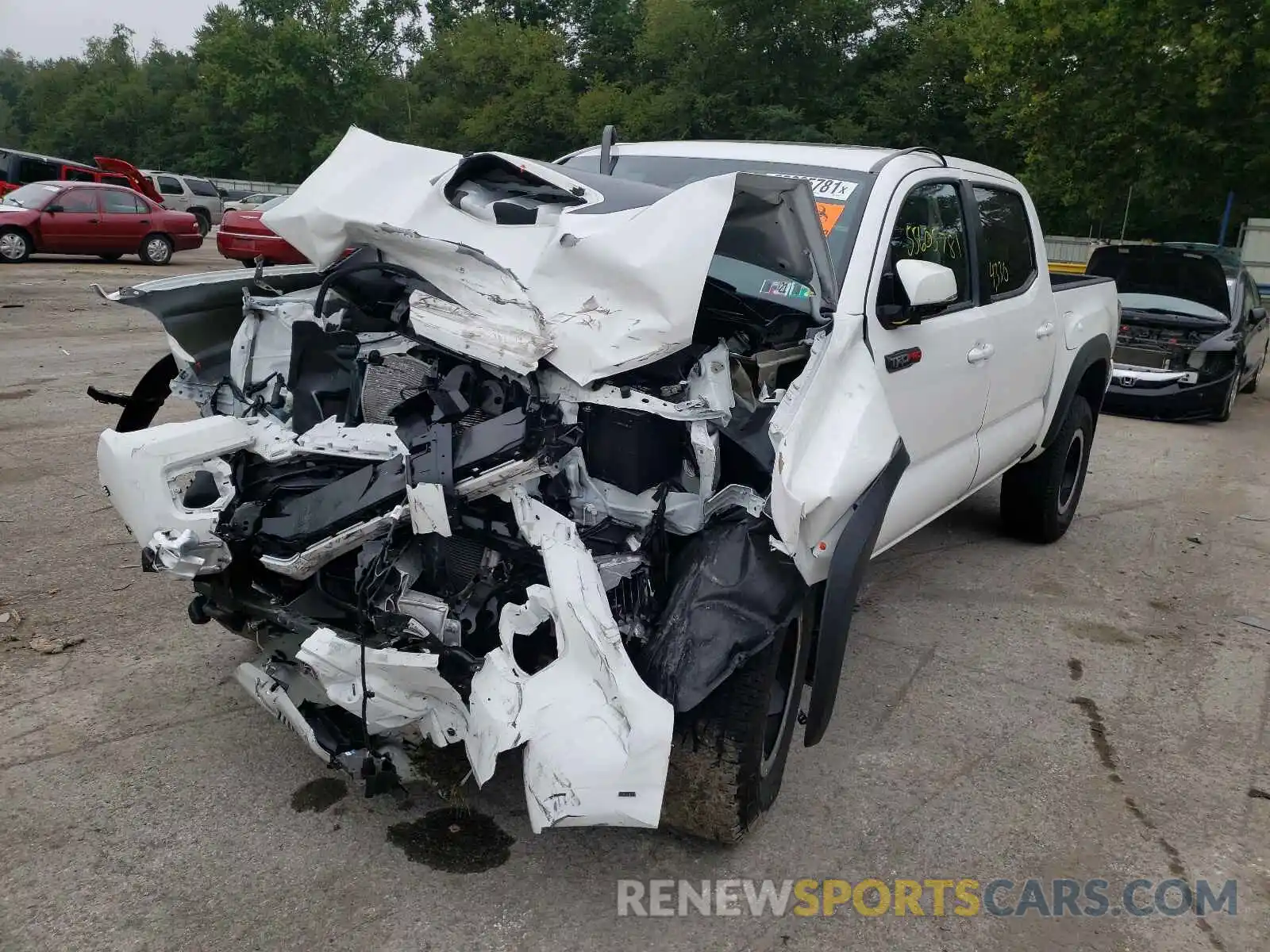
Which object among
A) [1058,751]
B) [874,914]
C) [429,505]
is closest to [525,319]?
[429,505]

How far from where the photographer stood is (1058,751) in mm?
3645

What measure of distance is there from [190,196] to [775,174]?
100ft

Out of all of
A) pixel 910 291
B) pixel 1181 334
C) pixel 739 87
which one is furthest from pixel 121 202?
pixel 739 87

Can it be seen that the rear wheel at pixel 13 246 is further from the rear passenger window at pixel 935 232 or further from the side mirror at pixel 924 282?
the side mirror at pixel 924 282

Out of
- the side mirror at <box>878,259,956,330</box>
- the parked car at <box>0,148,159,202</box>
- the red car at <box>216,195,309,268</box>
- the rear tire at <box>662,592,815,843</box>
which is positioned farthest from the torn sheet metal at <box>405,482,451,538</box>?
the parked car at <box>0,148,159,202</box>

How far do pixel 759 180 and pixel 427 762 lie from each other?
2075 mm

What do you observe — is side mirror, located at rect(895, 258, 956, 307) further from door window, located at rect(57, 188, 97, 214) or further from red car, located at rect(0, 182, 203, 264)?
door window, located at rect(57, 188, 97, 214)

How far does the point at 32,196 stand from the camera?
17828 mm

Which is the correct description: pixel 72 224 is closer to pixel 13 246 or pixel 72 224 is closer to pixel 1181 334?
pixel 13 246

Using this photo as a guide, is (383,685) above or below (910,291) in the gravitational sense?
below

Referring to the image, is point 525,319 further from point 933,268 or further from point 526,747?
point 933,268

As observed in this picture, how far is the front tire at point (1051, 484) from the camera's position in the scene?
5.62 m

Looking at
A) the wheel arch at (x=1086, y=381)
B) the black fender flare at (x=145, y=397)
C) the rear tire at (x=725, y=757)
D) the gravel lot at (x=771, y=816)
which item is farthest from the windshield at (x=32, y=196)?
the rear tire at (x=725, y=757)

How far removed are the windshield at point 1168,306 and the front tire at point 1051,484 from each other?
5381mm
